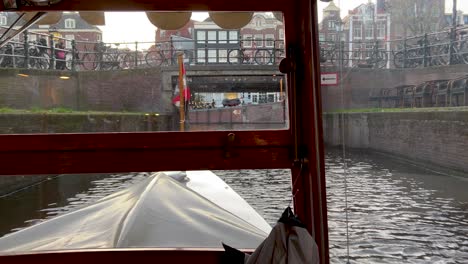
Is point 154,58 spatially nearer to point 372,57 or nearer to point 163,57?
point 163,57

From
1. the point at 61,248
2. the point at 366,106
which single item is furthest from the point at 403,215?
the point at 61,248

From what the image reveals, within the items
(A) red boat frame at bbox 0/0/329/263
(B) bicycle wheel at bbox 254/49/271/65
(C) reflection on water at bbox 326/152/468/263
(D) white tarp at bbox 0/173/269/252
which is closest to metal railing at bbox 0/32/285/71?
(B) bicycle wheel at bbox 254/49/271/65

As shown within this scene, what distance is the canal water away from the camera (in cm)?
150

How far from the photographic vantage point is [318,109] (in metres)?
1.42

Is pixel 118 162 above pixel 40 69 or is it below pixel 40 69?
below

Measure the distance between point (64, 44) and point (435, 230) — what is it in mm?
1733

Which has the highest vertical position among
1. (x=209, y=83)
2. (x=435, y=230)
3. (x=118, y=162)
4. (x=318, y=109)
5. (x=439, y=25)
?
(x=439, y=25)

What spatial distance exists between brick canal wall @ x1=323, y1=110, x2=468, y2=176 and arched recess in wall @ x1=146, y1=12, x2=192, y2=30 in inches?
23.9

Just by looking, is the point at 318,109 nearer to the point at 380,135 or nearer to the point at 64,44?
the point at 380,135

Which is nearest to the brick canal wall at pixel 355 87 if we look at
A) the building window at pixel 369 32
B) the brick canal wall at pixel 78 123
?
the building window at pixel 369 32

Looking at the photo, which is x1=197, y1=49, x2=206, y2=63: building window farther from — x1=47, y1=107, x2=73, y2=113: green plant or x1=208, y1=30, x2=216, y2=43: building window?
x1=47, y1=107, x2=73, y2=113: green plant

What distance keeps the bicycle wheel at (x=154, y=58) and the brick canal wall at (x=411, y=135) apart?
63 centimetres

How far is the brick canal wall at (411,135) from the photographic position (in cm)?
130

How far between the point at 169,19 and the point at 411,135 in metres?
0.94
